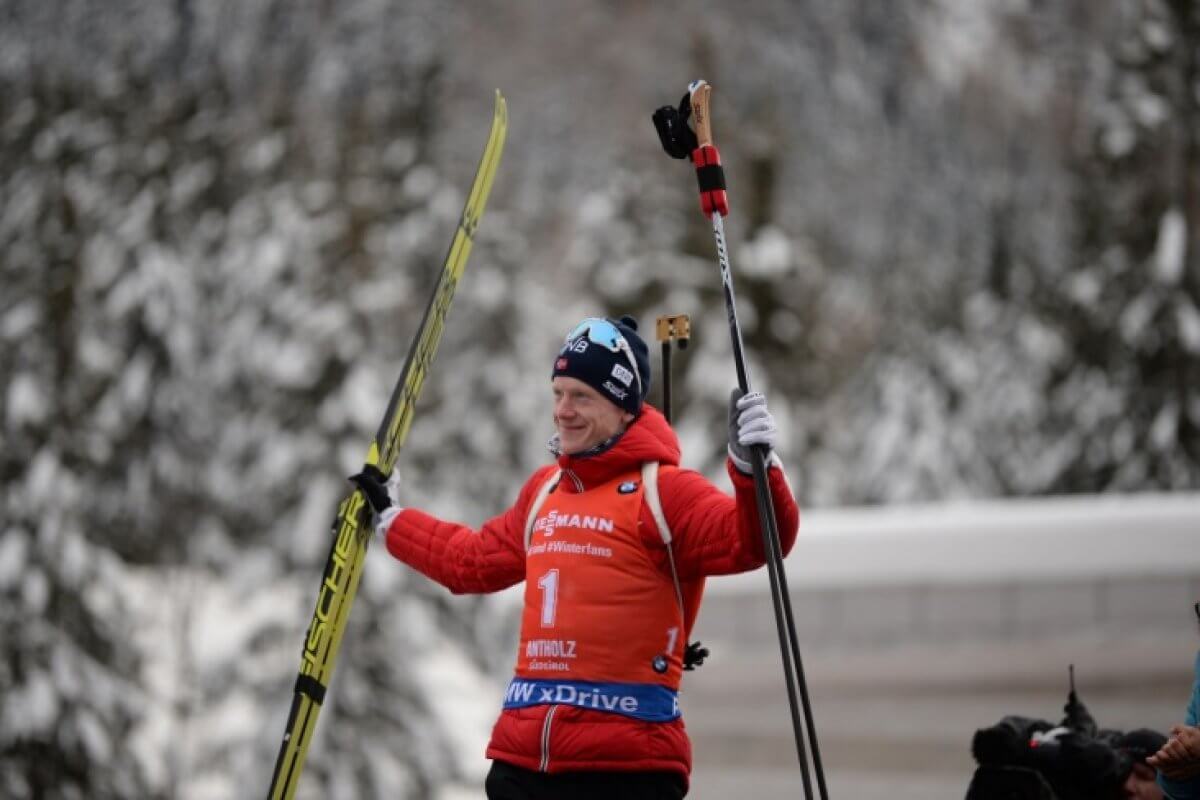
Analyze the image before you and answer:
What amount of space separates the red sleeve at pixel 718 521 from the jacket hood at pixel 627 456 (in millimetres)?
74

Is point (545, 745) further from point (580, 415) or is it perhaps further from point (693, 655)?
point (580, 415)

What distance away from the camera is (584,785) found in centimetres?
338

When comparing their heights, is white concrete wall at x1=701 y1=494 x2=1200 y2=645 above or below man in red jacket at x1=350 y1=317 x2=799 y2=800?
above

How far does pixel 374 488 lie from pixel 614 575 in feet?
3.32

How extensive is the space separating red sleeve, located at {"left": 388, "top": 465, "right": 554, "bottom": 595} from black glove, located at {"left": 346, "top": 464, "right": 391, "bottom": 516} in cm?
18

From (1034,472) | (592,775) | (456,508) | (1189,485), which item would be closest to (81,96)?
(456,508)

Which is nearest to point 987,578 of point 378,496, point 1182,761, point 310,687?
point 1182,761

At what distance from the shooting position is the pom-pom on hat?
3.57m

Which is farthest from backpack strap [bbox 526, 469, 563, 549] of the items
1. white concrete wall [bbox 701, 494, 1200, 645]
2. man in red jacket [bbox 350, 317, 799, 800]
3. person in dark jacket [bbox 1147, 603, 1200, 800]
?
white concrete wall [bbox 701, 494, 1200, 645]

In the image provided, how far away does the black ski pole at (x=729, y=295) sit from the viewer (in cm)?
322

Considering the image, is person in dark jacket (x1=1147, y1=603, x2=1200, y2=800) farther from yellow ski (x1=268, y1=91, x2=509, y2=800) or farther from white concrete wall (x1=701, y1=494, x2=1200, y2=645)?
yellow ski (x1=268, y1=91, x2=509, y2=800)

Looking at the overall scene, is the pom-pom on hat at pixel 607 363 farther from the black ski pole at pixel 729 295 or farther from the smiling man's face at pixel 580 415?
the black ski pole at pixel 729 295

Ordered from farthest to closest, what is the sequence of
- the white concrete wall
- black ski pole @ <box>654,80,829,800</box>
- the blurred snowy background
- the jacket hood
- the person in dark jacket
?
the blurred snowy background → the white concrete wall → the jacket hood → black ski pole @ <box>654,80,829,800</box> → the person in dark jacket

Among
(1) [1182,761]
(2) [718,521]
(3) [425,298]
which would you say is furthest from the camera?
(3) [425,298]
